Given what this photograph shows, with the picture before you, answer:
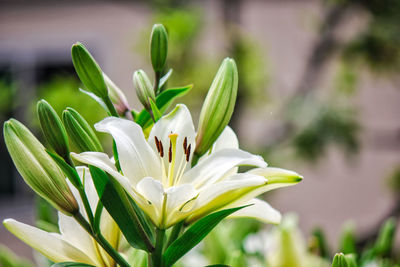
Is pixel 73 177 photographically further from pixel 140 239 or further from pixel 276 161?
pixel 276 161

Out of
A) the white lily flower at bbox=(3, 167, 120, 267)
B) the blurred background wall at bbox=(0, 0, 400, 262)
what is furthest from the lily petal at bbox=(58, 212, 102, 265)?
the blurred background wall at bbox=(0, 0, 400, 262)

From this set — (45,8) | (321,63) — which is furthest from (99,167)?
(45,8)

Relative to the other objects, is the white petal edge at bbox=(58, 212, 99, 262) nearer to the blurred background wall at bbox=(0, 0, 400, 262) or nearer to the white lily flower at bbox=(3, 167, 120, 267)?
the white lily flower at bbox=(3, 167, 120, 267)

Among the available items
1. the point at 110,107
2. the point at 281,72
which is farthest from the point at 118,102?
the point at 281,72

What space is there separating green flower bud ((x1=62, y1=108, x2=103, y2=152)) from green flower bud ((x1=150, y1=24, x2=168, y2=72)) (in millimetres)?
55

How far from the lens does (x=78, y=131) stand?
23 centimetres

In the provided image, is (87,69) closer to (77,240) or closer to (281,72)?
(77,240)

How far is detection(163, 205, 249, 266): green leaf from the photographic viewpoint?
22cm

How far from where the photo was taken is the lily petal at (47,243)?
0.73 feet

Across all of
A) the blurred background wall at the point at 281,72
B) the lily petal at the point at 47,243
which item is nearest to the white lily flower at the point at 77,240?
the lily petal at the point at 47,243

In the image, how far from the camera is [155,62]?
270 mm

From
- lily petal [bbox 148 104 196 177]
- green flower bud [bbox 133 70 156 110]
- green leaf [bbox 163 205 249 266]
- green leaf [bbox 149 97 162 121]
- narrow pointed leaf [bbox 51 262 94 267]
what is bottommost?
narrow pointed leaf [bbox 51 262 94 267]

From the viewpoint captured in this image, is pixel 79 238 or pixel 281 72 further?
pixel 281 72

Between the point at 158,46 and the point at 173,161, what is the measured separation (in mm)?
64
